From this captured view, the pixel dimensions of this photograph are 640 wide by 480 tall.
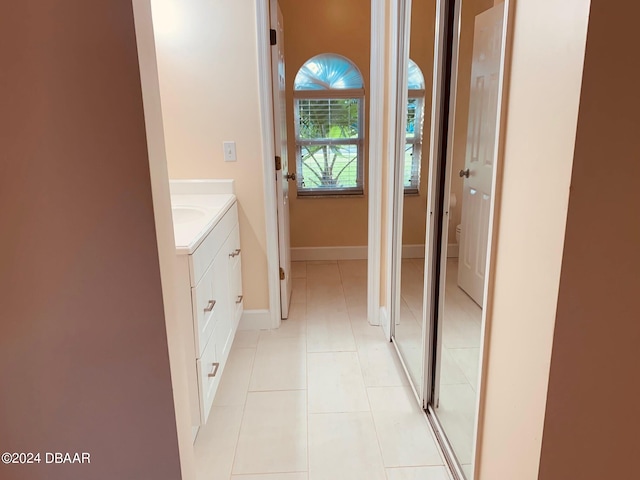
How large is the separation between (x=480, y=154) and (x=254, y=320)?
1889 millimetres

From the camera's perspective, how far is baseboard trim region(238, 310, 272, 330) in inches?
117

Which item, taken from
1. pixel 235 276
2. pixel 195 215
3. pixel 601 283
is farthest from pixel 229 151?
pixel 601 283

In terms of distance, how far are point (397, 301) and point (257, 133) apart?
128 cm

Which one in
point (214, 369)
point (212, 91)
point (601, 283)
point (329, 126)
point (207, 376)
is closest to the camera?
point (601, 283)

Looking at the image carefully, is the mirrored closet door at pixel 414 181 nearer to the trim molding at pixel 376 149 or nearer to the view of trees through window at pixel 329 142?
the trim molding at pixel 376 149

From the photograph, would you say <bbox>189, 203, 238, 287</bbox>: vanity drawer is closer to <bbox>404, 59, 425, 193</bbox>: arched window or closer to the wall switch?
the wall switch

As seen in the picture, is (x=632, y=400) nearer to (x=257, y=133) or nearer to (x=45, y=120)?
(x=45, y=120)

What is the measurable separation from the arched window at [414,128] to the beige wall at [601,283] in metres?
1.27

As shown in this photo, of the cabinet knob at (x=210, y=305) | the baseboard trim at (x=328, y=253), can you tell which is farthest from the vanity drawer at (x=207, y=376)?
the baseboard trim at (x=328, y=253)

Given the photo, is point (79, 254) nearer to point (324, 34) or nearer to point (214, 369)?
point (214, 369)

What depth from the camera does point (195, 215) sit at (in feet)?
7.80

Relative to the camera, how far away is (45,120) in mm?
966

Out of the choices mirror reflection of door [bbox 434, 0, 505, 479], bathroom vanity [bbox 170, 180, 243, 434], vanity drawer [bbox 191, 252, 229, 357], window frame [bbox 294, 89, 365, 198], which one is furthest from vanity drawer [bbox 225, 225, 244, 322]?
window frame [bbox 294, 89, 365, 198]

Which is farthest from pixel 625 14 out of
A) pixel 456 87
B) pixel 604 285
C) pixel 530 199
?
pixel 456 87
